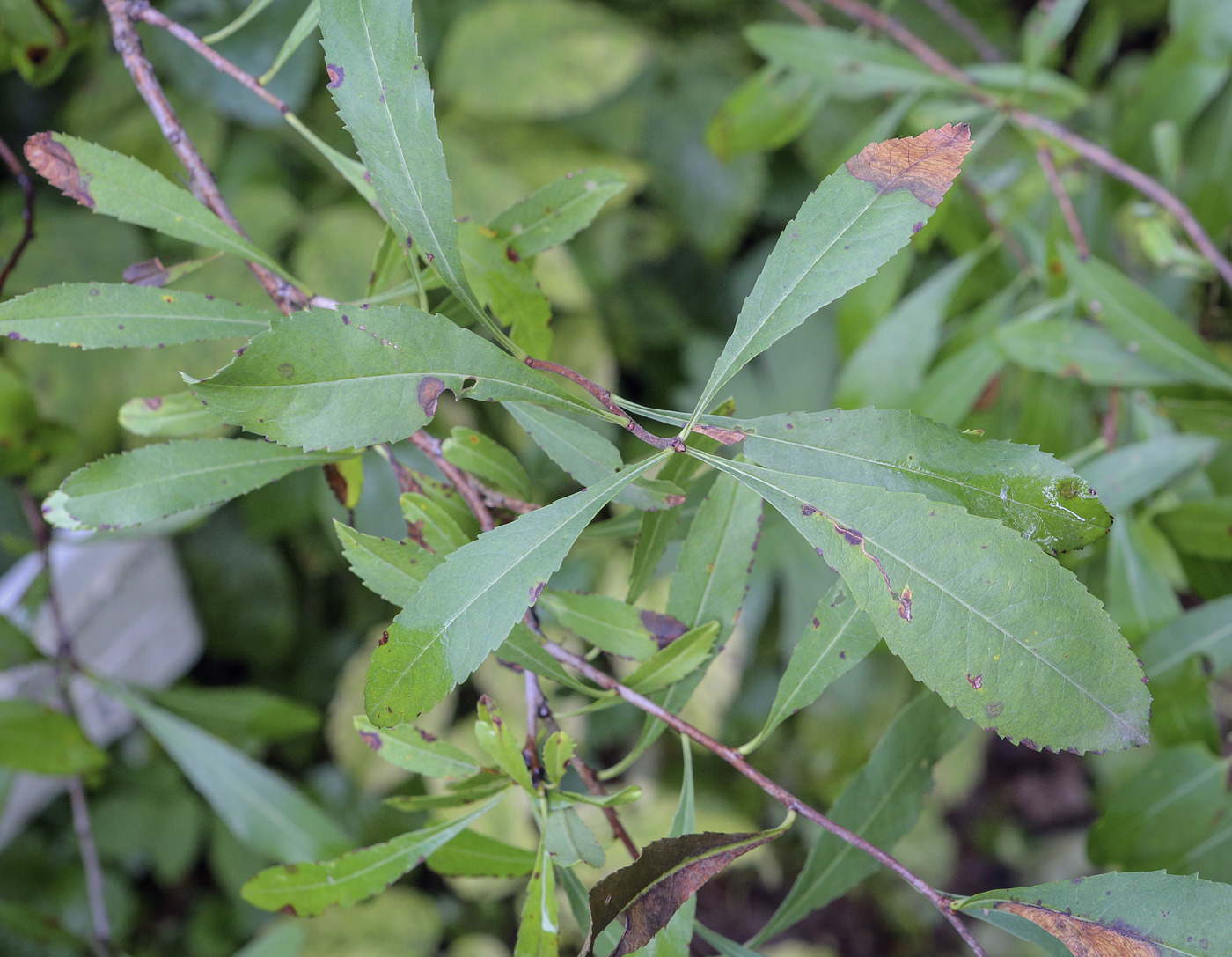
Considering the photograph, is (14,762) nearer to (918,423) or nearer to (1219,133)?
(918,423)

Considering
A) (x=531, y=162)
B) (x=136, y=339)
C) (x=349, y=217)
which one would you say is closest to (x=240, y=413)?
(x=136, y=339)

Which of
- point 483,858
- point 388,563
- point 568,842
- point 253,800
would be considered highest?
point 388,563

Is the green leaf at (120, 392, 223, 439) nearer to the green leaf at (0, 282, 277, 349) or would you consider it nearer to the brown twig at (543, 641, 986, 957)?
the green leaf at (0, 282, 277, 349)

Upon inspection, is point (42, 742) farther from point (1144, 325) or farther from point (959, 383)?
point (1144, 325)

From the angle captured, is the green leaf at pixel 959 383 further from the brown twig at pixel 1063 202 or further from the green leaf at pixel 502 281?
the green leaf at pixel 502 281

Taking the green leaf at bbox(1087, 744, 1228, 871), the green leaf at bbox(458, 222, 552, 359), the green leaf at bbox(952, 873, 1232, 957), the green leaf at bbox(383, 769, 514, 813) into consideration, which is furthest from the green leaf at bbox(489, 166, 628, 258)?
the green leaf at bbox(1087, 744, 1228, 871)

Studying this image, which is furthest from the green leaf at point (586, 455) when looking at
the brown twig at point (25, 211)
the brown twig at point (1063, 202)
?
the brown twig at point (1063, 202)

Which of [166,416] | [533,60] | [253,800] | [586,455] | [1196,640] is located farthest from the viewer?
[533,60]

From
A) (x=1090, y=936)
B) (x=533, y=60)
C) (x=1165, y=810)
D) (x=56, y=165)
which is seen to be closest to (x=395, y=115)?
(x=56, y=165)

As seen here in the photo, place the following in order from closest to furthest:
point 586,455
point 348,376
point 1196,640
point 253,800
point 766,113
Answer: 1. point 348,376
2. point 586,455
3. point 1196,640
4. point 253,800
5. point 766,113
